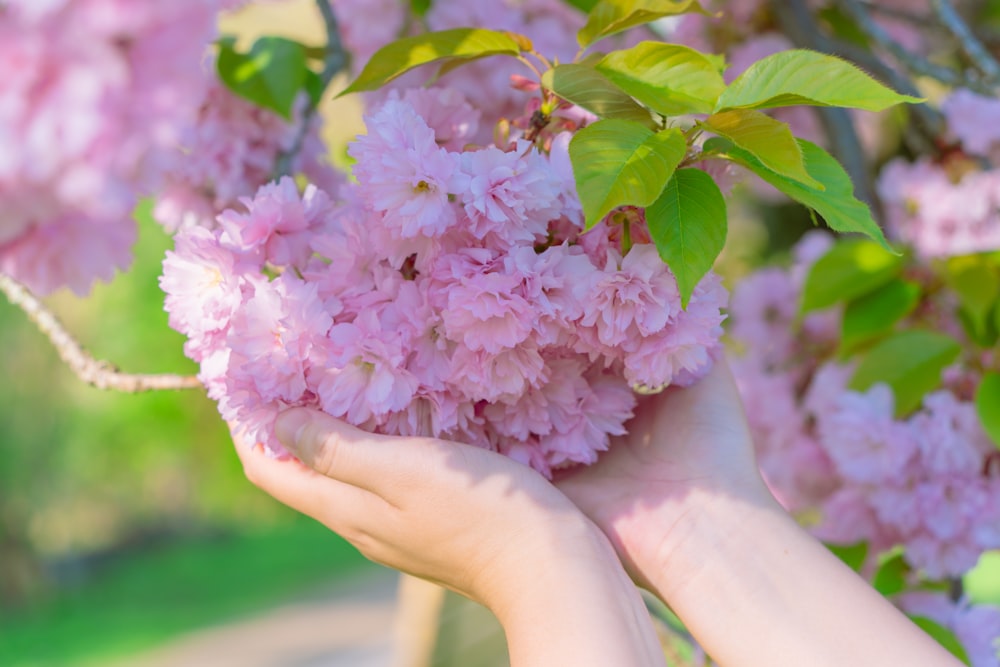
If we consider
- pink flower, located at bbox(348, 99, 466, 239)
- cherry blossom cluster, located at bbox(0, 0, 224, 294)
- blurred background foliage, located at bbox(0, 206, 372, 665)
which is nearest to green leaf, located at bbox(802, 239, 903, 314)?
pink flower, located at bbox(348, 99, 466, 239)

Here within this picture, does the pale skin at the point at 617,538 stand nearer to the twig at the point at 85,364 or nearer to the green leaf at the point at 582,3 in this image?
the twig at the point at 85,364

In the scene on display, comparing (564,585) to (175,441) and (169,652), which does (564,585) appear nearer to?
(169,652)

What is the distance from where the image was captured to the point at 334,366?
54 centimetres

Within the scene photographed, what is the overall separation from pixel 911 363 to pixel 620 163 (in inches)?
23.6

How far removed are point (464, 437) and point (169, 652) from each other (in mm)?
3998

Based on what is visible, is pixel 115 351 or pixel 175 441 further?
pixel 175 441

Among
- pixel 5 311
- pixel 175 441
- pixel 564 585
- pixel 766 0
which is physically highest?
pixel 766 0

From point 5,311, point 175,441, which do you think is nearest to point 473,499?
point 5,311

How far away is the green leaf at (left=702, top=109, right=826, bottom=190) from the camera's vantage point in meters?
0.45

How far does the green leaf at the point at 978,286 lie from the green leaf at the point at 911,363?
0.07 metres

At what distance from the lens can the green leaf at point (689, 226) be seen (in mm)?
477

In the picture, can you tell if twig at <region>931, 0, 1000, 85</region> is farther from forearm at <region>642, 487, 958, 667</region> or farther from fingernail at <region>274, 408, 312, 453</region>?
fingernail at <region>274, 408, 312, 453</region>

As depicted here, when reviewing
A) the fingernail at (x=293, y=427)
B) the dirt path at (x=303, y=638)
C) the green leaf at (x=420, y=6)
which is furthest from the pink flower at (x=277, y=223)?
the dirt path at (x=303, y=638)

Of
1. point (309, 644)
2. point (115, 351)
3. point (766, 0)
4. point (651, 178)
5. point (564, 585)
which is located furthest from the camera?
point (115, 351)
